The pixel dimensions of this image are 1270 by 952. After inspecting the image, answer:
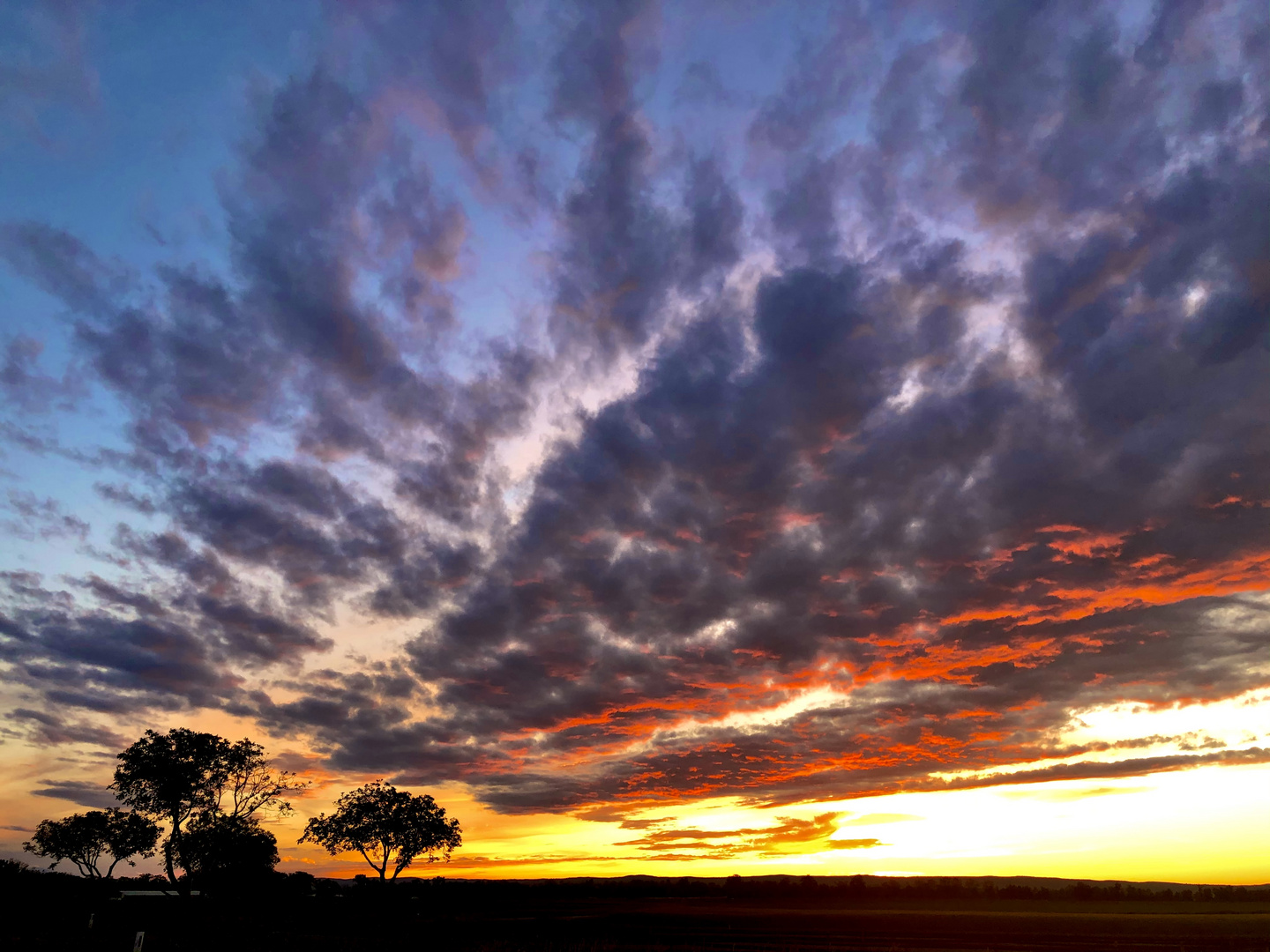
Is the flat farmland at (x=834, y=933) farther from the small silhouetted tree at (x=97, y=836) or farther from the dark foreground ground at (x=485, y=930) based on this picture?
the small silhouetted tree at (x=97, y=836)

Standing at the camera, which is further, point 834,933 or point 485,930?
point 834,933

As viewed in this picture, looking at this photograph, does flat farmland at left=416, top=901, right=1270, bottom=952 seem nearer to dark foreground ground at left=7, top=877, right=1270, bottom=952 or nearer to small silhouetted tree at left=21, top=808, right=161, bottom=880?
dark foreground ground at left=7, top=877, right=1270, bottom=952

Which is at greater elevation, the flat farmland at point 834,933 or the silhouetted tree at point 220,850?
the silhouetted tree at point 220,850

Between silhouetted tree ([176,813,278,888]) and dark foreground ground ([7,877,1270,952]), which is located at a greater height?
silhouetted tree ([176,813,278,888])

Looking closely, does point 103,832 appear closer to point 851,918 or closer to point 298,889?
point 298,889

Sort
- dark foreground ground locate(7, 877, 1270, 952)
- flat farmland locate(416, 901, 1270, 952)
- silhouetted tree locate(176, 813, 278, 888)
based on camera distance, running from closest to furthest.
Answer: dark foreground ground locate(7, 877, 1270, 952) → flat farmland locate(416, 901, 1270, 952) → silhouetted tree locate(176, 813, 278, 888)

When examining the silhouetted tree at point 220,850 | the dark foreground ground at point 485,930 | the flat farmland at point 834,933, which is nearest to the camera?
the dark foreground ground at point 485,930

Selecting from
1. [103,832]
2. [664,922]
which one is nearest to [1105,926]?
[664,922]

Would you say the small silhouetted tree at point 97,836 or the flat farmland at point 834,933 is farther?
the small silhouetted tree at point 97,836

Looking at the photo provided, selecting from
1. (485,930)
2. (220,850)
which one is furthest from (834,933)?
(220,850)

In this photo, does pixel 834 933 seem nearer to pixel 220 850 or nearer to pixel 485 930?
pixel 485 930

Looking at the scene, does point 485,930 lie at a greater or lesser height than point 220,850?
lesser

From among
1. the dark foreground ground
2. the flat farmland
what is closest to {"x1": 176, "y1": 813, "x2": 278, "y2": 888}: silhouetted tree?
the dark foreground ground

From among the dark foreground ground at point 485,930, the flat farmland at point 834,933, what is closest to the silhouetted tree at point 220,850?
the dark foreground ground at point 485,930
